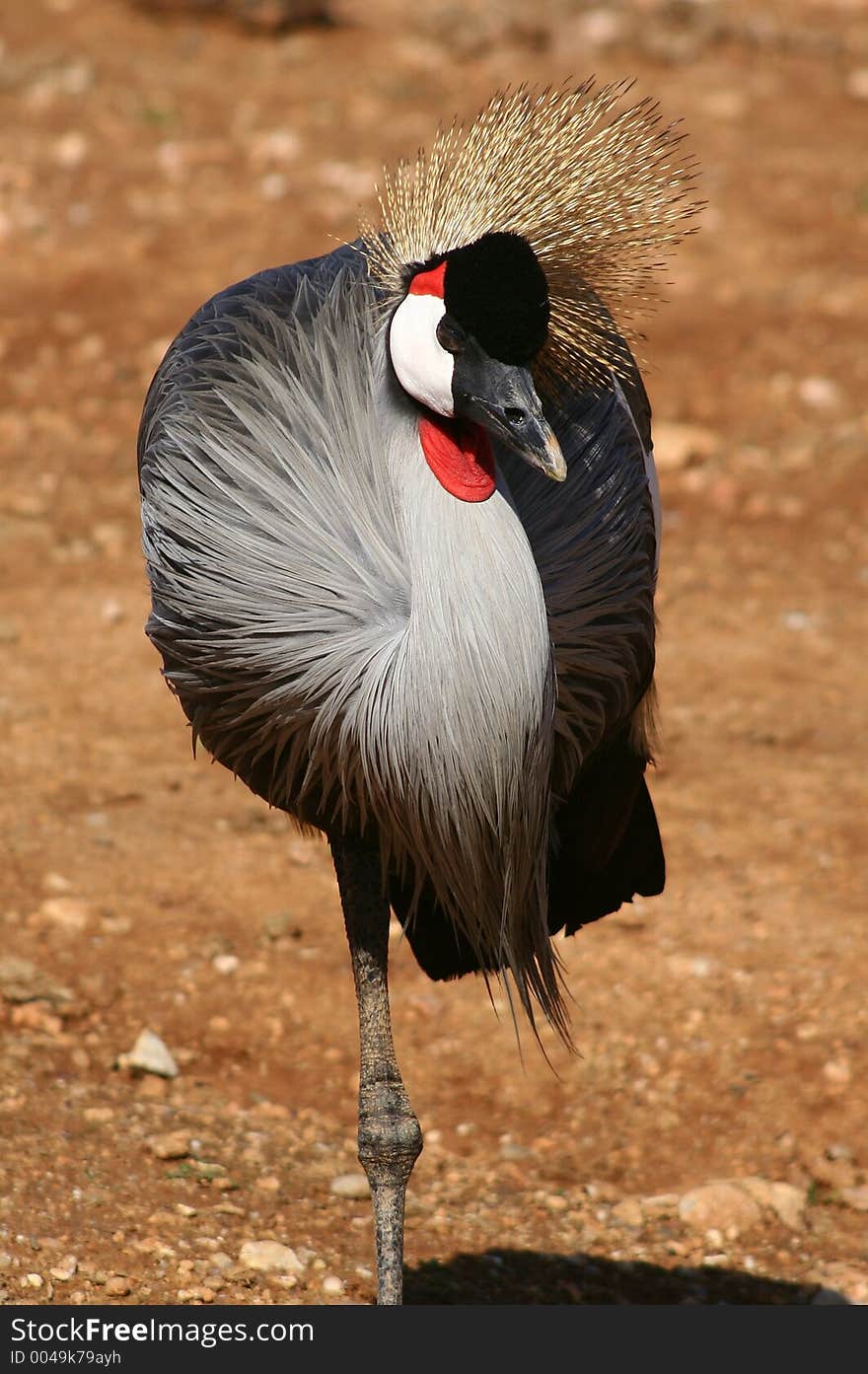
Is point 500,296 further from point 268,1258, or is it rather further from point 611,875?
point 268,1258

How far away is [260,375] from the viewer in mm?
3195

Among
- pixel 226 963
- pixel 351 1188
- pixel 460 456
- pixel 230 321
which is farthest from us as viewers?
pixel 226 963

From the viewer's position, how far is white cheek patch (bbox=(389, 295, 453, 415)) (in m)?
2.78

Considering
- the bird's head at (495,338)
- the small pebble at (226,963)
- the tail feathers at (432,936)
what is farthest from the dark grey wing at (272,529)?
the small pebble at (226,963)

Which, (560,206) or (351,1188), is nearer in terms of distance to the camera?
(560,206)

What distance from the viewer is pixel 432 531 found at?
9.12 ft

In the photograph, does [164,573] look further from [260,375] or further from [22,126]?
[22,126]

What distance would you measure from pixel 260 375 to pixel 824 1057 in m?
2.19

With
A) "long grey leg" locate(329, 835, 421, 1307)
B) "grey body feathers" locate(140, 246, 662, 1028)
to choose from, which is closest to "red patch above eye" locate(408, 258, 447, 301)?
"grey body feathers" locate(140, 246, 662, 1028)

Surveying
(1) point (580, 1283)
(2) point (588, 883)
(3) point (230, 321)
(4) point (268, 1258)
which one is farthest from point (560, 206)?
(1) point (580, 1283)

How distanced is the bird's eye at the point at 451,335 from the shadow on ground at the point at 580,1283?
A: 1.87 m

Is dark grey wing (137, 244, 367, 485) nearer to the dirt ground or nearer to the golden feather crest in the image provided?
the dirt ground

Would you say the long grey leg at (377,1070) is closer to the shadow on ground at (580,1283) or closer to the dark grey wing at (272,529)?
the dark grey wing at (272,529)

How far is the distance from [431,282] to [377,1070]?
1425 mm
